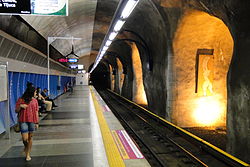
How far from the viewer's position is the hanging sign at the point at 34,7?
4.95 m

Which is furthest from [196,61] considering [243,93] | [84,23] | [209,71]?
[84,23]

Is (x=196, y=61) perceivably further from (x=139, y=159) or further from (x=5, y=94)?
(x=5, y=94)

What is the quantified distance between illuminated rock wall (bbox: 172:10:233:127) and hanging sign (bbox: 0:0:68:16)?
432 centimetres

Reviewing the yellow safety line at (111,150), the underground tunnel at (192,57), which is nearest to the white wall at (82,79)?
the underground tunnel at (192,57)

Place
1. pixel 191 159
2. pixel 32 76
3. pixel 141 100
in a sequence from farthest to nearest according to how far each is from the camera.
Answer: pixel 141 100 → pixel 32 76 → pixel 191 159

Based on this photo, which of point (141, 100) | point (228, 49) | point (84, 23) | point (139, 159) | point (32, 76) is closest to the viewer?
point (139, 159)

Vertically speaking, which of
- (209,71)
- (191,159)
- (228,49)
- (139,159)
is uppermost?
(228,49)

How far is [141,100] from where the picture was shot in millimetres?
17703

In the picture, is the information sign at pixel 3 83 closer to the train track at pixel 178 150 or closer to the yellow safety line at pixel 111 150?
the yellow safety line at pixel 111 150

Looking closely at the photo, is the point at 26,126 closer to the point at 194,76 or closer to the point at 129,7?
the point at 129,7

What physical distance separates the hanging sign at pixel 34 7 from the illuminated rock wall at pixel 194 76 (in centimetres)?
432

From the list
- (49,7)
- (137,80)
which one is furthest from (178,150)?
(137,80)

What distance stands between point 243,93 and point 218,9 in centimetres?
207

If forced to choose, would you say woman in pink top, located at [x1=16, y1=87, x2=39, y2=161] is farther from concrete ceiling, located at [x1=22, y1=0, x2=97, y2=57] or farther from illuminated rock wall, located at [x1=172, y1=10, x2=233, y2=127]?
illuminated rock wall, located at [x1=172, y1=10, x2=233, y2=127]
